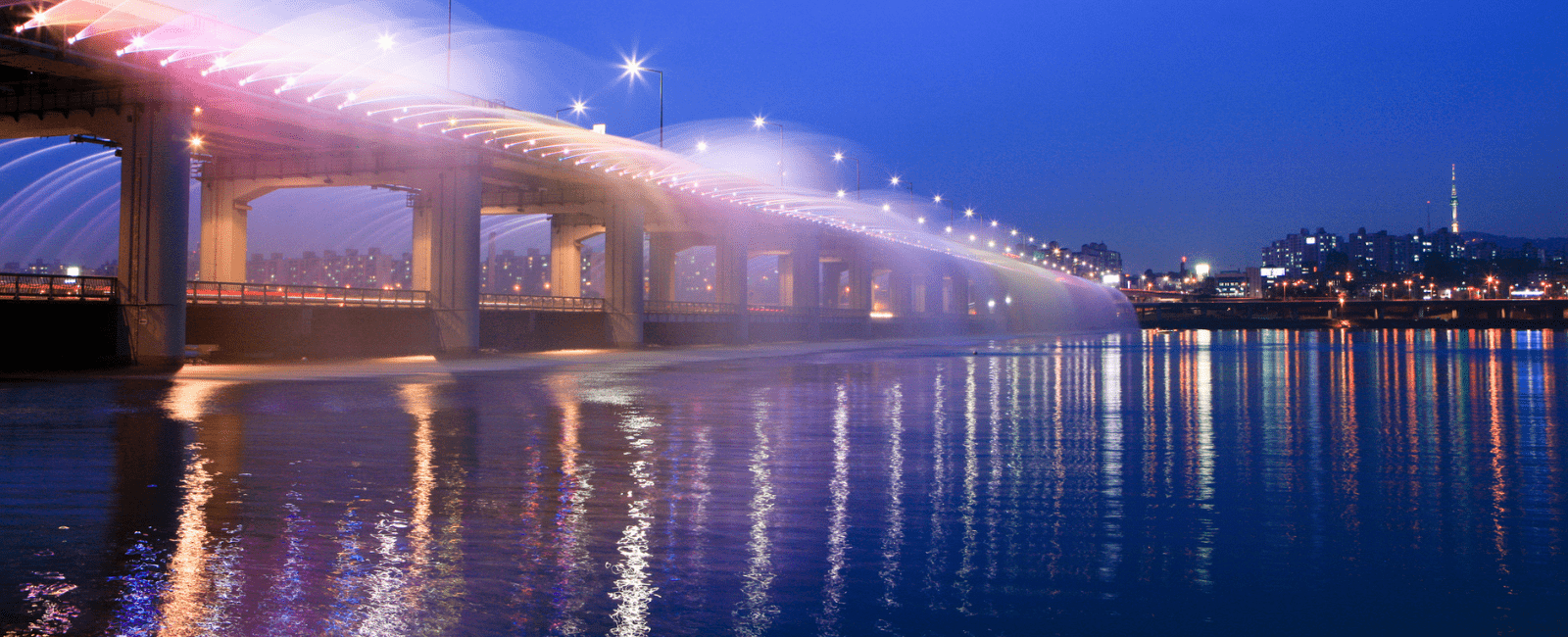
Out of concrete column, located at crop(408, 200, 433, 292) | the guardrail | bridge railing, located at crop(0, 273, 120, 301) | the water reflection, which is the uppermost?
concrete column, located at crop(408, 200, 433, 292)

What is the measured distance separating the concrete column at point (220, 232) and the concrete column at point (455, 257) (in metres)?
12.8

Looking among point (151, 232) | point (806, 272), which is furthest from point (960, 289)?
point (151, 232)

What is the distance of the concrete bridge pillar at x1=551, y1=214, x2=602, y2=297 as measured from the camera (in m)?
78.1

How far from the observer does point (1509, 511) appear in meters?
10.2

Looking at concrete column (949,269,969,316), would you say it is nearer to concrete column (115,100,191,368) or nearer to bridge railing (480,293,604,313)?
bridge railing (480,293,604,313)

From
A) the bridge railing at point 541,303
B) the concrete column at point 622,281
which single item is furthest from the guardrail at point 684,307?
the bridge railing at point 541,303

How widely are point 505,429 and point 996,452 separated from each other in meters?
7.75

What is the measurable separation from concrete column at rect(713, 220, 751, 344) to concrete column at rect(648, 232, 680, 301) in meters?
10.9

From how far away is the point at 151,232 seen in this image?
1412 inches

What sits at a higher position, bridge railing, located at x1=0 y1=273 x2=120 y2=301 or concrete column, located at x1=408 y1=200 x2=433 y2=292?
concrete column, located at x1=408 y1=200 x2=433 y2=292

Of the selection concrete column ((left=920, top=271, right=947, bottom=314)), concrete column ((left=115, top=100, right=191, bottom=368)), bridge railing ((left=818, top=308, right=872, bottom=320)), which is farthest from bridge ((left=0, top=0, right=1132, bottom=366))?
concrete column ((left=920, top=271, right=947, bottom=314))

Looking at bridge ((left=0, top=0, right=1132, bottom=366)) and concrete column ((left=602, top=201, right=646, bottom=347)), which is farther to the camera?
concrete column ((left=602, top=201, right=646, bottom=347))

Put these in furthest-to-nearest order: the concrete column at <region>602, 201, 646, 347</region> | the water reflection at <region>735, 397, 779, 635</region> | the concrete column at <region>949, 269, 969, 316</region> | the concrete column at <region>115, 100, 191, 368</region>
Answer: the concrete column at <region>949, 269, 969, 316</region> → the concrete column at <region>602, 201, 646, 347</region> → the concrete column at <region>115, 100, 191, 368</region> → the water reflection at <region>735, 397, 779, 635</region>

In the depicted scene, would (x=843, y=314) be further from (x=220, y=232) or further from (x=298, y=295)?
(x=298, y=295)
